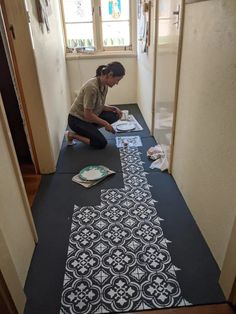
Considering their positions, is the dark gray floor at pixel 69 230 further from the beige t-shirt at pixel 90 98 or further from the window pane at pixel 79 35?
the window pane at pixel 79 35

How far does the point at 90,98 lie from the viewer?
237cm

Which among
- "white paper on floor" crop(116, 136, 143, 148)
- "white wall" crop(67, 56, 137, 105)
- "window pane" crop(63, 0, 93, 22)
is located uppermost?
"window pane" crop(63, 0, 93, 22)

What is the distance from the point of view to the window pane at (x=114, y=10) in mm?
3295

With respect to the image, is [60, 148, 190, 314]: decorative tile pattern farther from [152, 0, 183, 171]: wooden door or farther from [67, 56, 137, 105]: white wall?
[67, 56, 137, 105]: white wall

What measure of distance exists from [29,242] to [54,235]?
0.65ft

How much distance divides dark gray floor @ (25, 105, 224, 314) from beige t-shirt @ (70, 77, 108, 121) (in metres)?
0.48

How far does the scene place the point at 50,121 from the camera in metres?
2.21

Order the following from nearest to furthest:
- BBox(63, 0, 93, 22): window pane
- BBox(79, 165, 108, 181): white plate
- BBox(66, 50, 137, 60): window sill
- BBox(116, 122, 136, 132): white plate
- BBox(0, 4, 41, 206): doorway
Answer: BBox(0, 4, 41, 206): doorway
BBox(79, 165, 108, 181): white plate
BBox(116, 122, 136, 132): white plate
BBox(63, 0, 93, 22): window pane
BBox(66, 50, 137, 60): window sill

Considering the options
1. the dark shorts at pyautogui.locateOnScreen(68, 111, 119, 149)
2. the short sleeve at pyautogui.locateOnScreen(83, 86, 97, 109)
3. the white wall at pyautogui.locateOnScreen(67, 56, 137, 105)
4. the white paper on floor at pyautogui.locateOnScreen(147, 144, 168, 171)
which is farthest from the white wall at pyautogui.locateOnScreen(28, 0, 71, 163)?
the white paper on floor at pyautogui.locateOnScreen(147, 144, 168, 171)

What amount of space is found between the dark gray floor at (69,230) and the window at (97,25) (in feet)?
6.23

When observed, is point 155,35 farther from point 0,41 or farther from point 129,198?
point 129,198

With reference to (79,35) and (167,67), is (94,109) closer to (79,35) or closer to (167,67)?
(167,67)

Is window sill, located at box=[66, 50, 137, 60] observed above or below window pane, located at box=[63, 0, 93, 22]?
below

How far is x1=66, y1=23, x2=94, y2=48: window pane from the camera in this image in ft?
11.2
